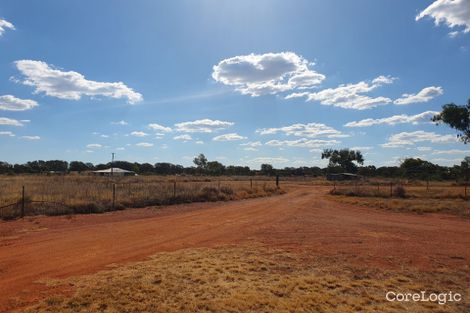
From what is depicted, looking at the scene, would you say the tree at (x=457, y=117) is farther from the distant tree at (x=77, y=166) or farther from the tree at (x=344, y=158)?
the distant tree at (x=77, y=166)

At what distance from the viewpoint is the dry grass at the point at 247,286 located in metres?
5.97

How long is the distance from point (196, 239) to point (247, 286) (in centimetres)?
514

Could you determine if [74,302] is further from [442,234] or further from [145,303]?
[442,234]

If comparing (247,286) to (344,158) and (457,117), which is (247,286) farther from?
(344,158)

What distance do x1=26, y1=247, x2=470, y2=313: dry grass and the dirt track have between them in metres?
0.79

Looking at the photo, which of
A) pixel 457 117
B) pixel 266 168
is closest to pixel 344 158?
pixel 266 168

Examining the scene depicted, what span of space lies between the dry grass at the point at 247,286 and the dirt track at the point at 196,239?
788 mm

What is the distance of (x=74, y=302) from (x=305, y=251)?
6260mm

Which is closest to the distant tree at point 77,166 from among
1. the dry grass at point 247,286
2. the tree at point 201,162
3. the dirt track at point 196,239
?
the tree at point 201,162

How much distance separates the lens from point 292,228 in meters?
14.3

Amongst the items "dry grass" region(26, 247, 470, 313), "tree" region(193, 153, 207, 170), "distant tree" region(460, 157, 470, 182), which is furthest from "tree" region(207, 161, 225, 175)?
"dry grass" region(26, 247, 470, 313)

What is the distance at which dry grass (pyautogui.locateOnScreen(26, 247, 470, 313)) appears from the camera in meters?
5.97

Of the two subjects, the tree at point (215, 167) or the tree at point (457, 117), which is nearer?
the tree at point (457, 117)

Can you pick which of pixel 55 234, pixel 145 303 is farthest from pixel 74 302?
pixel 55 234
